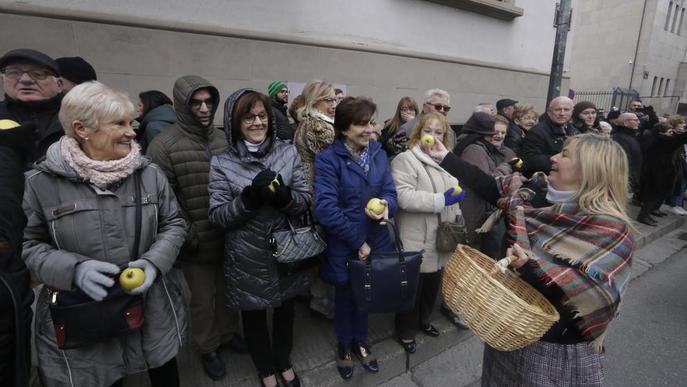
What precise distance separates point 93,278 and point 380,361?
203 cm

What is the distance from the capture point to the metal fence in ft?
53.9

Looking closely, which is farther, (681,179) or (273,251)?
(681,179)

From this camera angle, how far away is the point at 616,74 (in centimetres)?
2253

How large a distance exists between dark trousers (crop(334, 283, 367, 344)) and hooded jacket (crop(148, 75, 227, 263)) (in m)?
0.90

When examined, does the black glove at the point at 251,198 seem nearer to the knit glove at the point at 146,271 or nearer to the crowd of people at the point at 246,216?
the crowd of people at the point at 246,216

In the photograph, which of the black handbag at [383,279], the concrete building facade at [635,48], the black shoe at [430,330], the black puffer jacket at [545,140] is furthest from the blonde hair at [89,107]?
the concrete building facade at [635,48]

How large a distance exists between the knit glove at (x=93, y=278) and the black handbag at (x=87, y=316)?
6cm

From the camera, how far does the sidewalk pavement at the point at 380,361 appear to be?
2518 millimetres

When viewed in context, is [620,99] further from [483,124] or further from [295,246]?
[295,246]

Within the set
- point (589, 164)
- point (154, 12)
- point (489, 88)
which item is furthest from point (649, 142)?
point (154, 12)

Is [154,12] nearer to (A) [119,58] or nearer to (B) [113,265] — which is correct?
(A) [119,58]

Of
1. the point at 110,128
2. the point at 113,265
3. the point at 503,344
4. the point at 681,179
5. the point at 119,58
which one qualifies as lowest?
the point at 681,179

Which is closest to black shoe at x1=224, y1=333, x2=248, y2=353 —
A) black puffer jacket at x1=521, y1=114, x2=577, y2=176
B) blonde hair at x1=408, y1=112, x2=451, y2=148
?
blonde hair at x1=408, y1=112, x2=451, y2=148

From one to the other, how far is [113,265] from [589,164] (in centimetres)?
214
